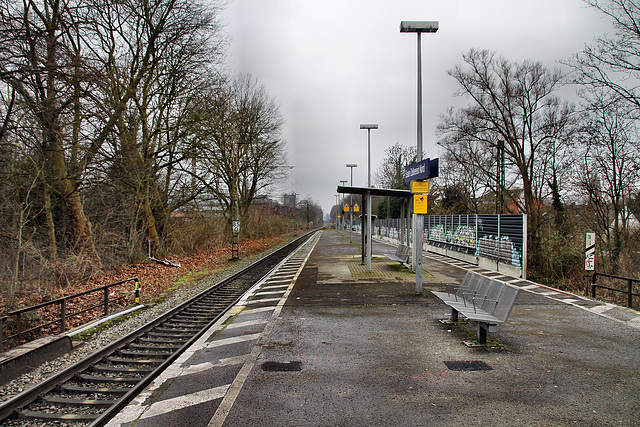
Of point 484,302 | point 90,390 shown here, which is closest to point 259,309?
point 90,390

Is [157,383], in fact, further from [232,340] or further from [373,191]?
[373,191]

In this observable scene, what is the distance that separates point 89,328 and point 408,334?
6.28m

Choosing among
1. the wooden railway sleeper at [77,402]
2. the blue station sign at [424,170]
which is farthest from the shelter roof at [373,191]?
the wooden railway sleeper at [77,402]

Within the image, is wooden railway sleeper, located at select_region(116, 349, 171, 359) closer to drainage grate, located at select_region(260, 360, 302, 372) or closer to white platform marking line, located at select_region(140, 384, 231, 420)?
drainage grate, located at select_region(260, 360, 302, 372)

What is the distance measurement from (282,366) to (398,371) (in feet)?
4.91

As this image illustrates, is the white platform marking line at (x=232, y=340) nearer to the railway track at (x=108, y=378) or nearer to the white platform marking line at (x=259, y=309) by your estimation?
the railway track at (x=108, y=378)

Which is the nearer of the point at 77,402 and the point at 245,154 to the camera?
the point at 77,402

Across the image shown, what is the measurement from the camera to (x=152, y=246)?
68.0 ft

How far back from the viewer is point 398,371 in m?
5.22

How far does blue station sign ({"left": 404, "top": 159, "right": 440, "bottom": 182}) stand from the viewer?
9977 mm

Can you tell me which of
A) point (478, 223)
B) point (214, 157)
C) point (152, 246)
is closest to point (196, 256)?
point (152, 246)

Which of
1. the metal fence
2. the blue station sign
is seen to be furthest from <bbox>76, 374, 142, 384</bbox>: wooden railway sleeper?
the metal fence

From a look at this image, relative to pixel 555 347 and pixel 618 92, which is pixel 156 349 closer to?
pixel 555 347

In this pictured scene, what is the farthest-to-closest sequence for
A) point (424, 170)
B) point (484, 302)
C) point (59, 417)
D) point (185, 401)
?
point (424, 170)
point (484, 302)
point (185, 401)
point (59, 417)
